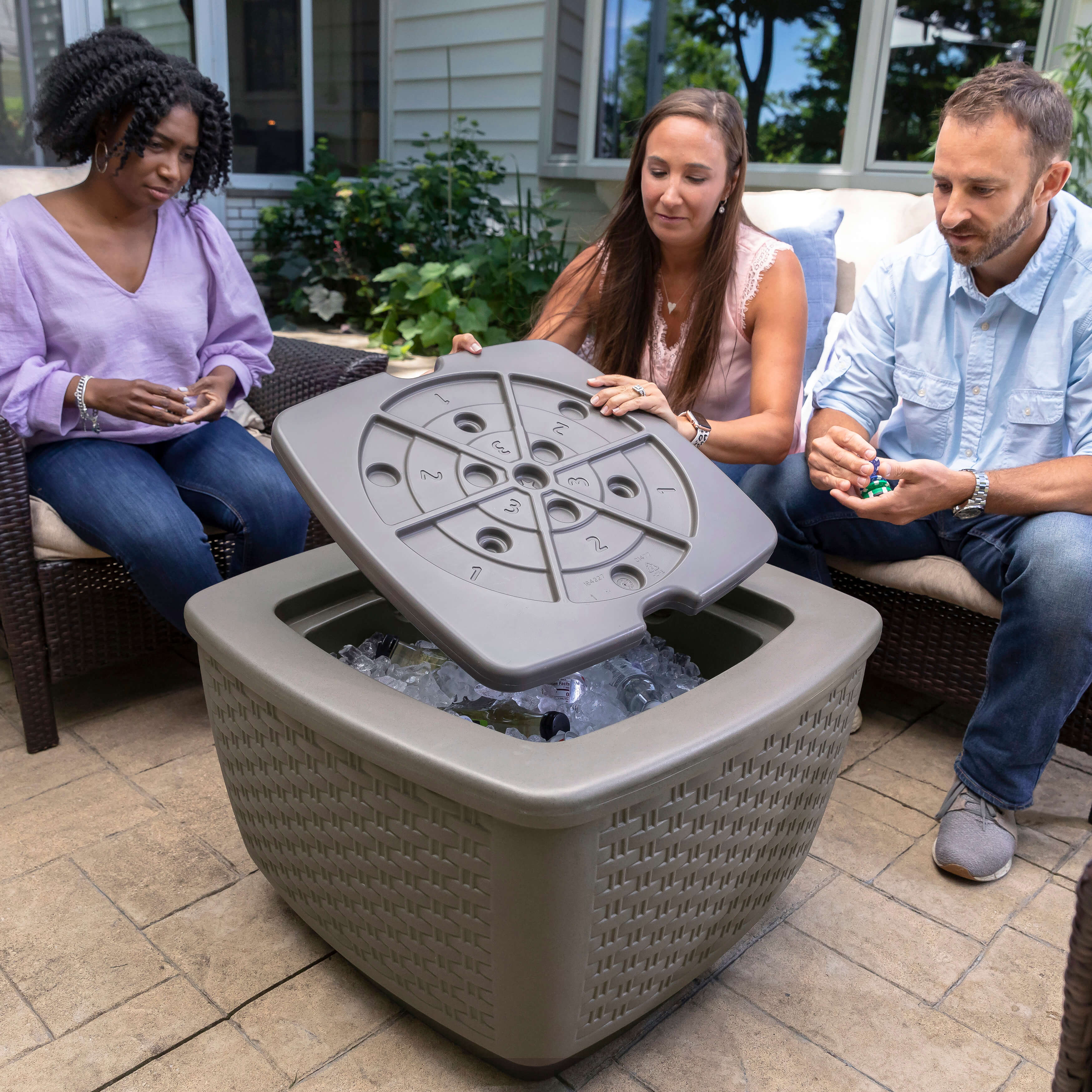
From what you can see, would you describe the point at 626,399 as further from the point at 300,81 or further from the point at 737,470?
the point at 300,81

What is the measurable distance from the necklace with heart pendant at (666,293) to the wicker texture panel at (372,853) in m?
1.24

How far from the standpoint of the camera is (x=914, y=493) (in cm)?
159

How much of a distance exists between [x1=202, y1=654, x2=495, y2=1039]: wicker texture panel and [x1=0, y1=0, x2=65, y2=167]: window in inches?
144

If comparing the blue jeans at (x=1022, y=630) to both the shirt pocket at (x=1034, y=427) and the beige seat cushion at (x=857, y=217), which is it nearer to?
the shirt pocket at (x=1034, y=427)

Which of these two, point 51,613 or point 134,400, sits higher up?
point 134,400

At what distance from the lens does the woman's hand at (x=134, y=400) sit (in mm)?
1743

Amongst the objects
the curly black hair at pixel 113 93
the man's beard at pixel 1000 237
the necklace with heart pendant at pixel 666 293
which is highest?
the curly black hair at pixel 113 93

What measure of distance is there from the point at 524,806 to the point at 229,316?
5.12 ft

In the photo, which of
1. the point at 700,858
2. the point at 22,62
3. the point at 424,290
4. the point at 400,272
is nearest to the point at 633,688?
the point at 700,858

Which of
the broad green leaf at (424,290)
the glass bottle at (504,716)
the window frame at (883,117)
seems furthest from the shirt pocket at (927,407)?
the broad green leaf at (424,290)

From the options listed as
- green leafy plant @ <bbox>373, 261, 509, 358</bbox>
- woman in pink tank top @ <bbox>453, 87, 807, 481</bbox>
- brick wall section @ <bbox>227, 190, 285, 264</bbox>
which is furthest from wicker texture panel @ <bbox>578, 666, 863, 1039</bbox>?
brick wall section @ <bbox>227, 190, 285, 264</bbox>

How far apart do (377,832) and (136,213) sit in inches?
58.4

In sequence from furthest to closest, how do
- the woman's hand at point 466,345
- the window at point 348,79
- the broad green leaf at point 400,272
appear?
1. the window at point 348,79
2. the broad green leaf at point 400,272
3. the woman's hand at point 466,345

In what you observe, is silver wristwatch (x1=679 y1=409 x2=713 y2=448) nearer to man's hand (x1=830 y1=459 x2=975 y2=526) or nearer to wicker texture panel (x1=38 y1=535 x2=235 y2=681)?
man's hand (x1=830 y1=459 x2=975 y2=526)
